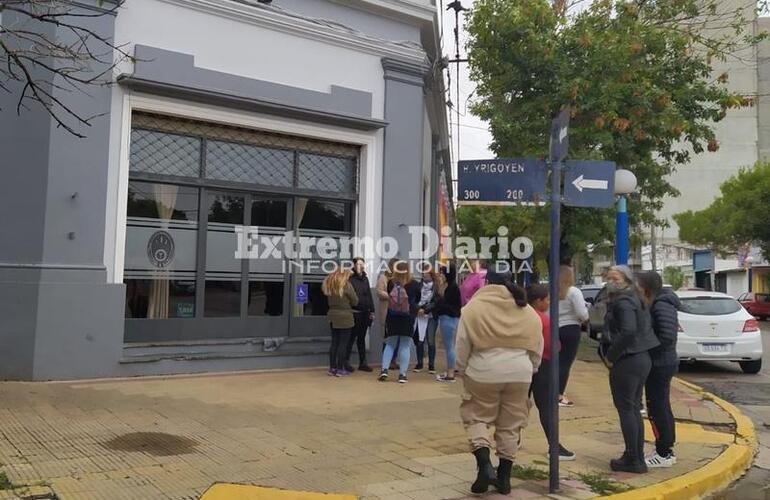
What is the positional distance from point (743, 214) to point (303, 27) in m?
29.0

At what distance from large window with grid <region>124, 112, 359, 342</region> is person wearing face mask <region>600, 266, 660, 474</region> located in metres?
5.91

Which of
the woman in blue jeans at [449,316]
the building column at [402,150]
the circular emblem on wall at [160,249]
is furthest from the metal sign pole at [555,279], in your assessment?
the circular emblem on wall at [160,249]

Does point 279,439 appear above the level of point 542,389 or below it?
below

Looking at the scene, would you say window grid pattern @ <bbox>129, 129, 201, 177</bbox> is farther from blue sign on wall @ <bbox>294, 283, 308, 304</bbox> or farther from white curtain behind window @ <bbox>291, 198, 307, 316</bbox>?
blue sign on wall @ <bbox>294, 283, 308, 304</bbox>

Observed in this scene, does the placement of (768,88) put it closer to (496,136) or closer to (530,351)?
(496,136)

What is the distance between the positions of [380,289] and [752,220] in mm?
28099

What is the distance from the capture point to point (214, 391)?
7.95 meters

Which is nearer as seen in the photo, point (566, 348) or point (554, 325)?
point (554, 325)

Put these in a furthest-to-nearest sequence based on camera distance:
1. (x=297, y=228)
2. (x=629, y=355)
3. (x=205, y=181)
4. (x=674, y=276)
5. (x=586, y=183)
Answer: (x=674, y=276), (x=297, y=228), (x=205, y=181), (x=629, y=355), (x=586, y=183)

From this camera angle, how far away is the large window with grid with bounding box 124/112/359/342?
9.09 metres

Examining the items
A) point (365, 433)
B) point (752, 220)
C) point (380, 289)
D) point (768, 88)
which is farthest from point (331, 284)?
point (768, 88)

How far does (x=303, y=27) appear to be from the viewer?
9.97 m

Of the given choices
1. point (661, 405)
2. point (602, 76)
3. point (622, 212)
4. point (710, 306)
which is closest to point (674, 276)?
point (710, 306)

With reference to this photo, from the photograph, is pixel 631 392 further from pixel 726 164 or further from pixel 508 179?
pixel 726 164
